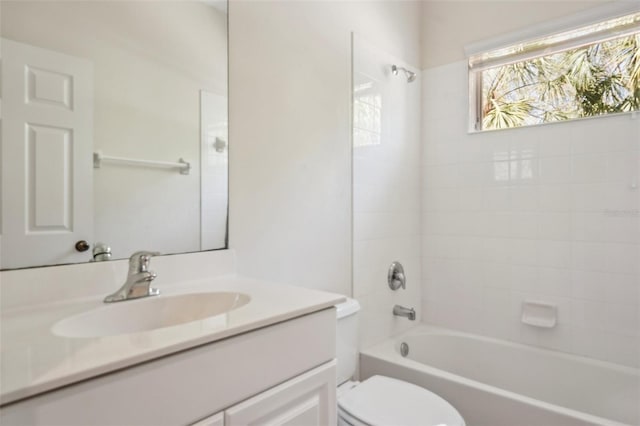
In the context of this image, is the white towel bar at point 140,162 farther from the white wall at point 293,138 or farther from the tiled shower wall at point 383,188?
the tiled shower wall at point 383,188

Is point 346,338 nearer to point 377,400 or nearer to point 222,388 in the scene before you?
point 377,400

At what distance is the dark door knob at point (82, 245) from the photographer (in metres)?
1.04

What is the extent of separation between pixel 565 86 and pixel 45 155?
7.91 feet

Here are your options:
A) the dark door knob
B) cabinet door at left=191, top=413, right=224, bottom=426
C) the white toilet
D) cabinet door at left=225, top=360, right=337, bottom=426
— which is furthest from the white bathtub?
Result: the dark door knob

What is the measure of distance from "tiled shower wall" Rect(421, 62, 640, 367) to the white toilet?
100 cm

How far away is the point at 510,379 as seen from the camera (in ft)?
6.73

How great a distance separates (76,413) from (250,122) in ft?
3.62

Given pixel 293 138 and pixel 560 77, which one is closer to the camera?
pixel 293 138

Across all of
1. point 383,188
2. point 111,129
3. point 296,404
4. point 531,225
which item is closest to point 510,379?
point 531,225

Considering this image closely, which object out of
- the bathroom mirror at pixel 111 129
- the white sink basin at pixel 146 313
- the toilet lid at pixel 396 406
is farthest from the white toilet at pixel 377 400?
the bathroom mirror at pixel 111 129

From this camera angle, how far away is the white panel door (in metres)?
0.92

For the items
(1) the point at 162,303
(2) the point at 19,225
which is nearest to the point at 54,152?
(2) the point at 19,225

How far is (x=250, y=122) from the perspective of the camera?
57.0 inches

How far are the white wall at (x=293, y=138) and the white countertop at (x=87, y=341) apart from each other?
0.51 m
